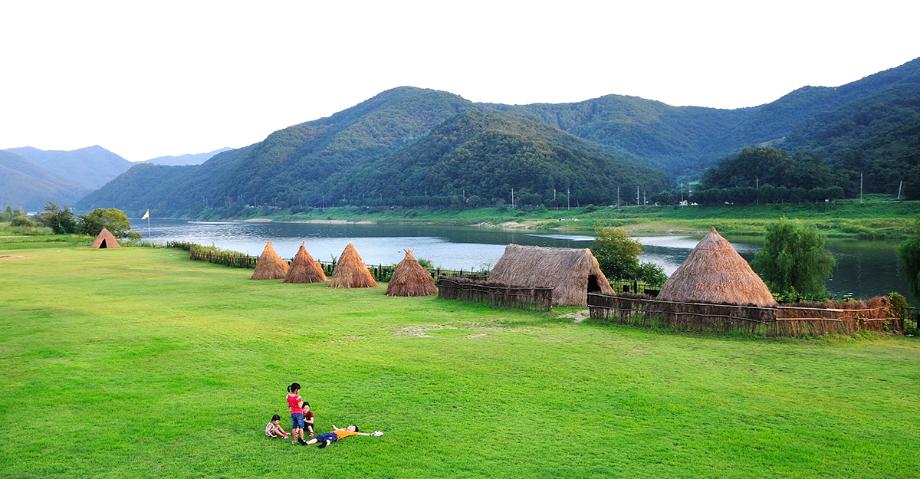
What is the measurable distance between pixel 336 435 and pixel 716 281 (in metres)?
14.5

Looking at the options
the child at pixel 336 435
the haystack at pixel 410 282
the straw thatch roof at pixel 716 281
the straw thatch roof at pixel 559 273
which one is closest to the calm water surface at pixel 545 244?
the haystack at pixel 410 282

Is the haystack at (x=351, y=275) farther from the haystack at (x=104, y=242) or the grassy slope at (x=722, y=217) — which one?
the grassy slope at (x=722, y=217)

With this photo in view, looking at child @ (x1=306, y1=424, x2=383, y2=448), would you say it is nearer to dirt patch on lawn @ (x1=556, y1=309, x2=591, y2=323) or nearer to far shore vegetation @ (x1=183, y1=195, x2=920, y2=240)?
dirt patch on lawn @ (x1=556, y1=309, x2=591, y2=323)

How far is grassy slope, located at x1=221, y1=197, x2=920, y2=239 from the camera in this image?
69.6m

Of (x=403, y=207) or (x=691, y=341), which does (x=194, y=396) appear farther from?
(x=403, y=207)

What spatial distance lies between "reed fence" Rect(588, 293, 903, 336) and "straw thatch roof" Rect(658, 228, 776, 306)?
148 centimetres

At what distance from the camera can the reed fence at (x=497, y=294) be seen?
2248 cm

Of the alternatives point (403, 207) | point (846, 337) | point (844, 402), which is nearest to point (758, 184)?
point (403, 207)

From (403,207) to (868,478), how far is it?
131860 mm

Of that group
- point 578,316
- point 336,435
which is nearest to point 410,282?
point 578,316

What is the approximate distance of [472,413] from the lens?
11148 mm

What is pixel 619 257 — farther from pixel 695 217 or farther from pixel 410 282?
pixel 695 217

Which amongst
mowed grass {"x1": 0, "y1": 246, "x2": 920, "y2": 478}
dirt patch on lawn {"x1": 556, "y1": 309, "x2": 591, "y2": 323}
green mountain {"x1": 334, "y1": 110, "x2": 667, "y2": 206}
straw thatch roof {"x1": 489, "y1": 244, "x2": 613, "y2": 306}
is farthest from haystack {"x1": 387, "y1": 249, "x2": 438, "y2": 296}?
green mountain {"x1": 334, "y1": 110, "x2": 667, "y2": 206}

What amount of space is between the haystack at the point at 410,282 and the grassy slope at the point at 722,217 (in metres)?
56.9
